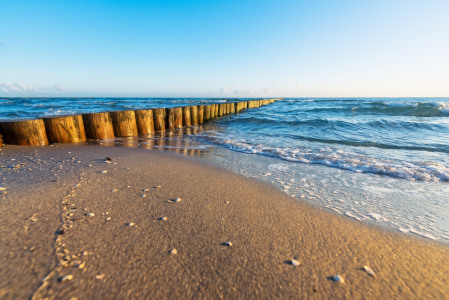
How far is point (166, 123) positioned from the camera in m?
8.59

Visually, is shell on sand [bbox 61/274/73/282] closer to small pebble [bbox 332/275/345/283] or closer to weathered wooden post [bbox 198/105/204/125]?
small pebble [bbox 332/275/345/283]

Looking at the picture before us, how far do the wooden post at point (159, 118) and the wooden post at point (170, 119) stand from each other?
34 cm

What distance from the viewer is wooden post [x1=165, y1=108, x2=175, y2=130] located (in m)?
8.61

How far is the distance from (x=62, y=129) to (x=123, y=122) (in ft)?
5.58

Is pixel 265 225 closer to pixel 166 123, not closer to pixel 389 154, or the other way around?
pixel 389 154

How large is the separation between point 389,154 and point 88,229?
628 centimetres

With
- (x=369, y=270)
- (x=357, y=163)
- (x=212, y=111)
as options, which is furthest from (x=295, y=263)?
(x=212, y=111)

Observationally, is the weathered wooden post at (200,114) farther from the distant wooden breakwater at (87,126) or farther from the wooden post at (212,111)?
the distant wooden breakwater at (87,126)

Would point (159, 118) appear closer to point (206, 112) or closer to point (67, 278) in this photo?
point (206, 112)

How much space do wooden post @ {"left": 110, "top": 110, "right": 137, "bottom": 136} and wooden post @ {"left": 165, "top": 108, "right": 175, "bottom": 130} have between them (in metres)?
1.91

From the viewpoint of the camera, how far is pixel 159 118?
805 centimetres

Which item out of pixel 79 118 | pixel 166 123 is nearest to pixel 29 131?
pixel 79 118

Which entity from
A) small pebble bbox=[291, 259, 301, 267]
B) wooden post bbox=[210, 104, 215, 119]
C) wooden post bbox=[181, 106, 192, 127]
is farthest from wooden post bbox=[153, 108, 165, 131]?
small pebble bbox=[291, 259, 301, 267]

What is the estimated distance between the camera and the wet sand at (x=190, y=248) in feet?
3.88
